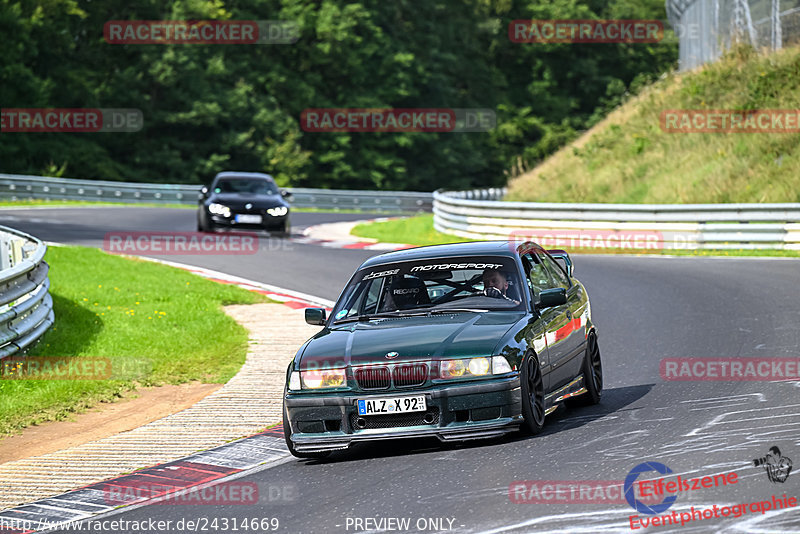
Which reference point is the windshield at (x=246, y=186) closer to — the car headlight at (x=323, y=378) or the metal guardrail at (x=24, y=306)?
the metal guardrail at (x=24, y=306)

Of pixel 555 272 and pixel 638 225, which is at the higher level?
pixel 555 272

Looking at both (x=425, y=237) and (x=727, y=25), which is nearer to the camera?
(x=425, y=237)

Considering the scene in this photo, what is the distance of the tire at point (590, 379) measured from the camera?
968 centimetres

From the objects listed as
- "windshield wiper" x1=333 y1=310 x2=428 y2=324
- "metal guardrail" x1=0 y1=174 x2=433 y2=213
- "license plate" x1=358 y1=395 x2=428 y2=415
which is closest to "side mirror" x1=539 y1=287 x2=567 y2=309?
"windshield wiper" x1=333 y1=310 x2=428 y2=324

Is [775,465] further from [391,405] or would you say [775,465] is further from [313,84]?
[313,84]

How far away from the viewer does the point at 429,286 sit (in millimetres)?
9453

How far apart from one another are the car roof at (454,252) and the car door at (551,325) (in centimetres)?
18

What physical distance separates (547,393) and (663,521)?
2.80 m

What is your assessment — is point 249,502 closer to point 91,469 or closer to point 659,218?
point 91,469

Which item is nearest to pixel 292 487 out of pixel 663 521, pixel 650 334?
pixel 663 521

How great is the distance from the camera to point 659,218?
24.5 metres

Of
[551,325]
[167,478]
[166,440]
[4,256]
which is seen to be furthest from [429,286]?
[4,256]

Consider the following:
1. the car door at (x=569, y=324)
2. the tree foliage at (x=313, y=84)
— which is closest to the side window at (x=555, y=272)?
the car door at (x=569, y=324)

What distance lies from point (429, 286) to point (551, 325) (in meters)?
1.01
